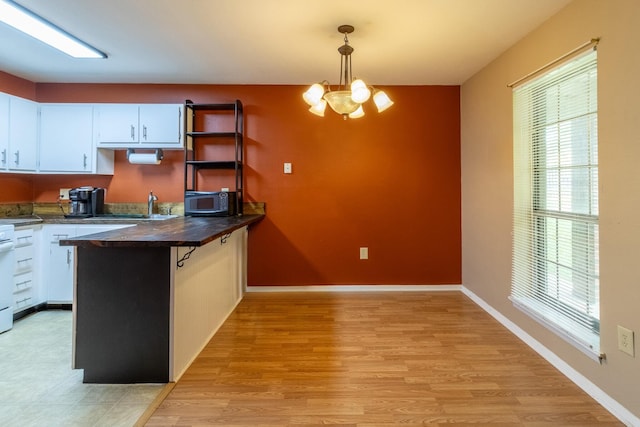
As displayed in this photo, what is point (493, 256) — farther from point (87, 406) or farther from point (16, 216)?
point (16, 216)

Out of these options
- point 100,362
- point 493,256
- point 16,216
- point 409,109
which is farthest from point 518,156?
point 16,216

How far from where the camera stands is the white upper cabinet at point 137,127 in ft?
11.3

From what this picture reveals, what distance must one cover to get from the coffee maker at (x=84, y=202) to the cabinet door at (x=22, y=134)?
463mm

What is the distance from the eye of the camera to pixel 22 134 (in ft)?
10.6

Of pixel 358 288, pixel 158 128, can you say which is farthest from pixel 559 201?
pixel 158 128

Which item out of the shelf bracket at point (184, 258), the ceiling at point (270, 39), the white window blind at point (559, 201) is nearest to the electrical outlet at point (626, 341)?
the white window blind at point (559, 201)

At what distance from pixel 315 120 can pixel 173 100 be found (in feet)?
5.17

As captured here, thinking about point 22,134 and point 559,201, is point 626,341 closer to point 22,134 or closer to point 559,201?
point 559,201

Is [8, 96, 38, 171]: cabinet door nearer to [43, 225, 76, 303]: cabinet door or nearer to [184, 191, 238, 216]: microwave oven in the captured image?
[43, 225, 76, 303]: cabinet door

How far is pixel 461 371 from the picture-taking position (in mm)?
2051

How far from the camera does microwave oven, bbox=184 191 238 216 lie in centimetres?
332

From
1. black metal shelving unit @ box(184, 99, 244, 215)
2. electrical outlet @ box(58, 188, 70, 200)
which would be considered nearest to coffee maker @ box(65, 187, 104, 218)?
electrical outlet @ box(58, 188, 70, 200)

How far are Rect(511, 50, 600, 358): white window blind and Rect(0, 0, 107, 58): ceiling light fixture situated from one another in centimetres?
344

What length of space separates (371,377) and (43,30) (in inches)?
129
